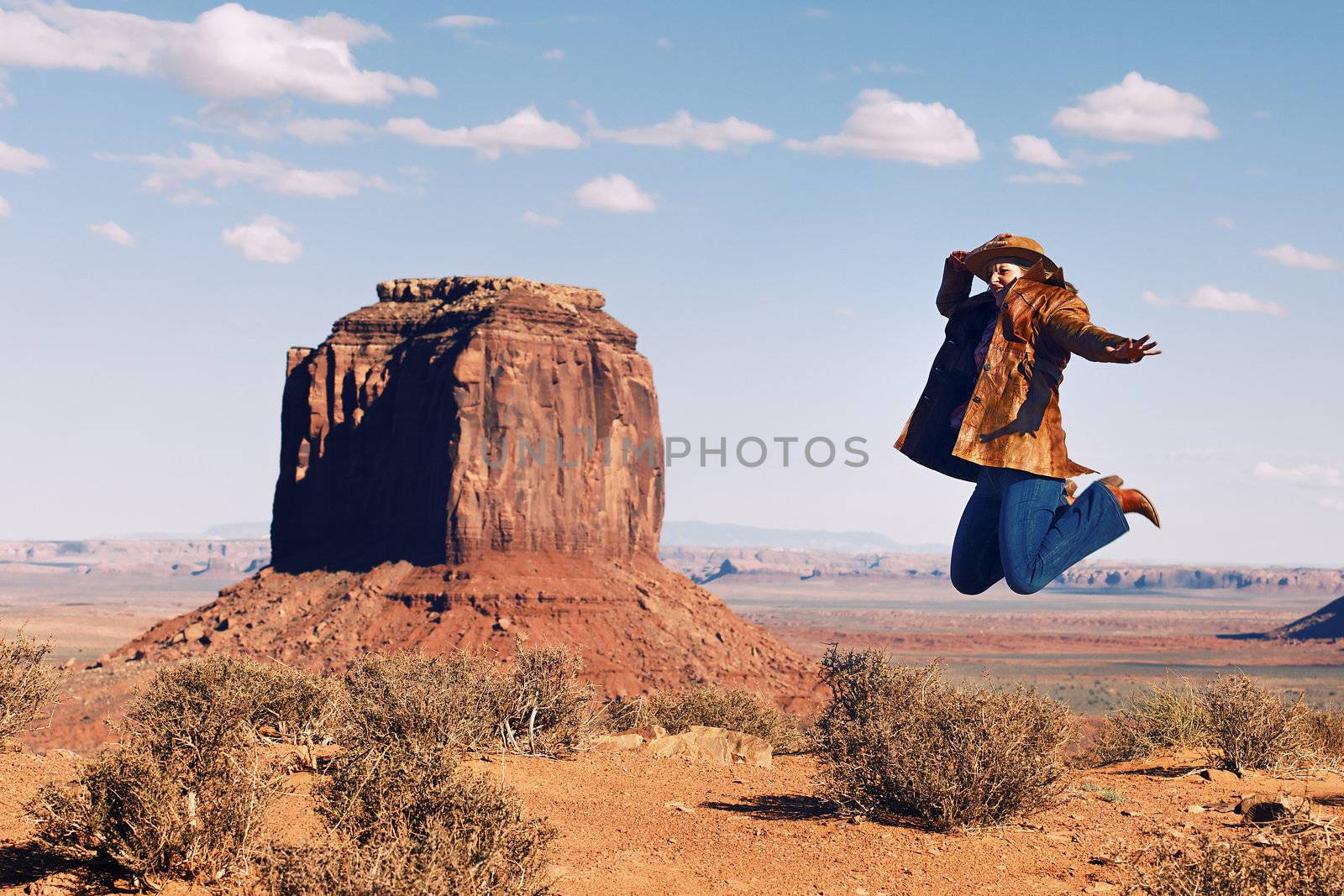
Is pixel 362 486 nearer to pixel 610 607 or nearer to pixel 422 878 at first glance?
pixel 610 607

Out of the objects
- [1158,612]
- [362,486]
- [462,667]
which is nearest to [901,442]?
[462,667]

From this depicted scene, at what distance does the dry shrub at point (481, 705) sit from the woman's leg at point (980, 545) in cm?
775

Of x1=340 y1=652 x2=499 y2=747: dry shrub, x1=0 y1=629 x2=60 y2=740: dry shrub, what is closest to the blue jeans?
x1=340 y1=652 x2=499 y2=747: dry shrub

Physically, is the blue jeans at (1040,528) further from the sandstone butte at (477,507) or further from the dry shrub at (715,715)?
the sandstone butte at (477,507)

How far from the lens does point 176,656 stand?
53500 mm

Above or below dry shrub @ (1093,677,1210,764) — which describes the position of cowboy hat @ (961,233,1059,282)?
above

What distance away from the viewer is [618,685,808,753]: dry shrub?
25.9 metres

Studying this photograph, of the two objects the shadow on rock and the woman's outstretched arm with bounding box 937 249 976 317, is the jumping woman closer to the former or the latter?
the woman's outstretched arm with bounding box 937 249 976 317

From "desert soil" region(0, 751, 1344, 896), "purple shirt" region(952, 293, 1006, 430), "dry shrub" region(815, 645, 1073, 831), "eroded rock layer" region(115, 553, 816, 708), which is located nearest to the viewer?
"purple shirt" region(952, 293, 1006, 430)

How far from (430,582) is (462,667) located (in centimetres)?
3392

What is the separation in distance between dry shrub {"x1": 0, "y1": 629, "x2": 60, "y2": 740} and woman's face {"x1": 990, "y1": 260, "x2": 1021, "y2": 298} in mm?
13657

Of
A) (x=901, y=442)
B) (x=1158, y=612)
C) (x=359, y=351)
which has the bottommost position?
(x=1158, y=612)

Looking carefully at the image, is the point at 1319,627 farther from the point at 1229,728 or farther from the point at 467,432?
the point at 1229,728

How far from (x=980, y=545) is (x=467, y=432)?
1905 inches
